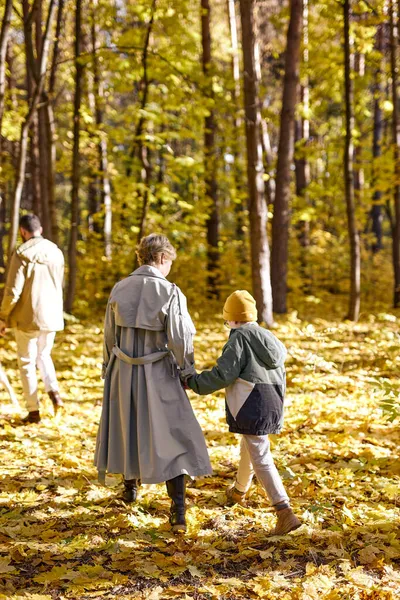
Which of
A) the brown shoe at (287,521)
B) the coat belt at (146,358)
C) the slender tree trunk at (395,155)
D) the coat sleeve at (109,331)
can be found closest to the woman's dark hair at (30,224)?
the coat sleeve at (109,331)

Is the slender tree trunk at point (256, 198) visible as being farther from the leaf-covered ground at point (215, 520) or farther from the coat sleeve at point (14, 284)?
the coat sleeve at point (14, 284)

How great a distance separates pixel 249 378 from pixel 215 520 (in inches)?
44.7

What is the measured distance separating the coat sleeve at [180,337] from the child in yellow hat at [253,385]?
10 cm

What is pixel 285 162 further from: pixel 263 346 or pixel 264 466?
pixel 264 466

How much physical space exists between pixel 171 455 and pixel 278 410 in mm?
764

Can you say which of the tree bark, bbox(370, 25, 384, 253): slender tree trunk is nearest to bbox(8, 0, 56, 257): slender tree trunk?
the tree bark

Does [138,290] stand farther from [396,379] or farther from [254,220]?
[254,220]

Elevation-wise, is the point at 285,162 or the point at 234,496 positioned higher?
the point at 285,162

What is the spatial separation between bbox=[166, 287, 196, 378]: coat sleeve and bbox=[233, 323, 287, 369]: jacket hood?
1.10 ft

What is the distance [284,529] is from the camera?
396 cm

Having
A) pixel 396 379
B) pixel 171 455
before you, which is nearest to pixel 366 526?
pixel 171 455

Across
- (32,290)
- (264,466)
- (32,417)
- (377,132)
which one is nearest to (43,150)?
(32,290)

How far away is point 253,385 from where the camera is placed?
388 cm

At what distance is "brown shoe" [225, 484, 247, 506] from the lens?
4488 mm
